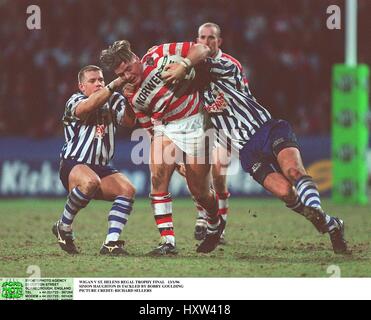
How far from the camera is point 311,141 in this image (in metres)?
11.3

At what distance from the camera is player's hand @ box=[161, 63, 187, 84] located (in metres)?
5.65

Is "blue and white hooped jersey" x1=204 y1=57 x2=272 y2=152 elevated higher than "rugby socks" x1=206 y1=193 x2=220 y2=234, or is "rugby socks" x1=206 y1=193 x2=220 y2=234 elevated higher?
"blue and white hooped jersey" x1=204 y1=57 x2=272 y2=152

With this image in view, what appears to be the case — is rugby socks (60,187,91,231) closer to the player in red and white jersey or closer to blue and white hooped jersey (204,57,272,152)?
the player in red and white jersey

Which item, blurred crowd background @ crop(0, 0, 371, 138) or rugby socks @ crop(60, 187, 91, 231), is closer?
rugby socks @ crop(60, 187, 91, 231)

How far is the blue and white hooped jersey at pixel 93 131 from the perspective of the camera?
20.3ft

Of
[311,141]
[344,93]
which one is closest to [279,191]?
[344,93]

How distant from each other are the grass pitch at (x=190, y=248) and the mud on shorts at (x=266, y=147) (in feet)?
2.16

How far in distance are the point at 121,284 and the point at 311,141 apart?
6331 mm

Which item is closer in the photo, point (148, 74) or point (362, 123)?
point (148, 74)

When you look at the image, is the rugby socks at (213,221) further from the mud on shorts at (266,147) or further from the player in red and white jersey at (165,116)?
the mud on shorts at (266,147)

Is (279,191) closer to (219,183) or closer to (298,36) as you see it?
(219,183)

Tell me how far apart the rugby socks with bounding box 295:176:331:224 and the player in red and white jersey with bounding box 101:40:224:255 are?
0.73 meters

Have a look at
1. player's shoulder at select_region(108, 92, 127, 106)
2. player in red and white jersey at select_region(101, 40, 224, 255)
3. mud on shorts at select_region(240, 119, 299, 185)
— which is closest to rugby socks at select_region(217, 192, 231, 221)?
player in red and white jersey at select_region(101, 40, 224, 255)

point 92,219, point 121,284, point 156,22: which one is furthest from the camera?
point 156,22
